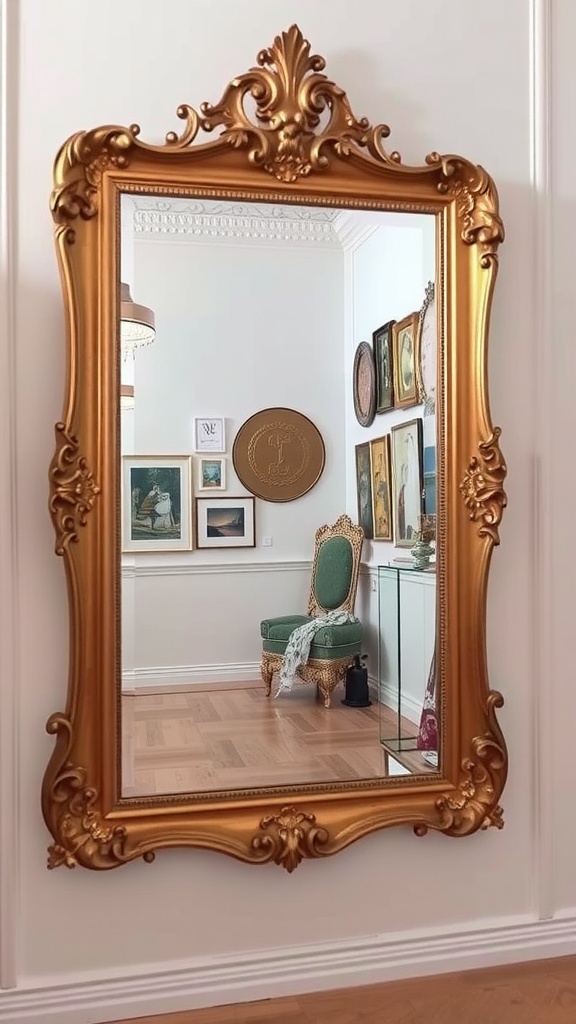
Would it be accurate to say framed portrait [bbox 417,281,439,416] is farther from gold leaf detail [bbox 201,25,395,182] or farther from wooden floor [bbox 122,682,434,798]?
wooden floor [bbox 122,682,434,798]

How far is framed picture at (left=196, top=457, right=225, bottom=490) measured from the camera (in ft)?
7.42

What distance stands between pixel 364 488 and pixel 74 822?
1.12m

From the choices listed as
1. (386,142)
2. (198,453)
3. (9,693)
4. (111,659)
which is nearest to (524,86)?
(386,142)

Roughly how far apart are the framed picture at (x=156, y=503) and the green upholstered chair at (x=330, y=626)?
0.34 metres

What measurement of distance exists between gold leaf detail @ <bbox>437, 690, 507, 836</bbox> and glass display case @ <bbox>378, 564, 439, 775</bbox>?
0.33ft

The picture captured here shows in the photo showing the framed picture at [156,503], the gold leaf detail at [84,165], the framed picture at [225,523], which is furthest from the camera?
the framed picture at [225,523]

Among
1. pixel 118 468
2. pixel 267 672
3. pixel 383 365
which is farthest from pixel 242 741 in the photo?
pixel 383 365

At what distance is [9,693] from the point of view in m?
2.13

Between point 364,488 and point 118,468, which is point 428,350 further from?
point 118,468

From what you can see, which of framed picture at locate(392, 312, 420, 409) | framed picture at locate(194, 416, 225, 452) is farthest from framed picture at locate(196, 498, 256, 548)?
framed picture at locate(392, 312, 420, 409)

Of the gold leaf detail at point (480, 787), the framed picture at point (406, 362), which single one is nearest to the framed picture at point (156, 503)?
the framed picture at point (406, 362)

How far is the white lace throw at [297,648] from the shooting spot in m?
2.32

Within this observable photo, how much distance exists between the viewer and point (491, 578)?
2445 millimetres

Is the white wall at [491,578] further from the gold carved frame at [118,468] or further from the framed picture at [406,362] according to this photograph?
the framed picture at [406,362]
